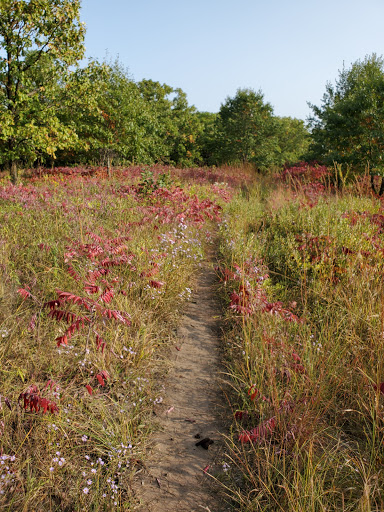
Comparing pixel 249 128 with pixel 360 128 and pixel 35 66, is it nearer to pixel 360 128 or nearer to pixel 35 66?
pixel 360 128

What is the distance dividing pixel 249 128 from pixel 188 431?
76.0ft

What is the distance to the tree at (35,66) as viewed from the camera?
29.4 feet

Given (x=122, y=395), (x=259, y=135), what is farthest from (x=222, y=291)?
(x=259, y=135)

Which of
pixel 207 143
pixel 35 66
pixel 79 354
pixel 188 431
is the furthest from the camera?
pixel 207 143

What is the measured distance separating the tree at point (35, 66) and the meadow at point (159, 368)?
5381 mm

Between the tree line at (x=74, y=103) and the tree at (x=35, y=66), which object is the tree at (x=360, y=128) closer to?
the tree line at (x=74, y=103)

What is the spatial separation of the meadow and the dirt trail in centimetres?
9

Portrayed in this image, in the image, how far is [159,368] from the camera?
3084mm

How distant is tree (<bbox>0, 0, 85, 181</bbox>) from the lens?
352 inches

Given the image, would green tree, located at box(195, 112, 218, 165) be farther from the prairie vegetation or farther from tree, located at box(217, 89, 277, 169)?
the prairie vegetation

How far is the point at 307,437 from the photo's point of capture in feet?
7.02

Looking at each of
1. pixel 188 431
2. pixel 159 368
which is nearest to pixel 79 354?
pixel 159 368

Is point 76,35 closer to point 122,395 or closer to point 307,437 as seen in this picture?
point 122,395

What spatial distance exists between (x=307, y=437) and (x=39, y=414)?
1.68m
